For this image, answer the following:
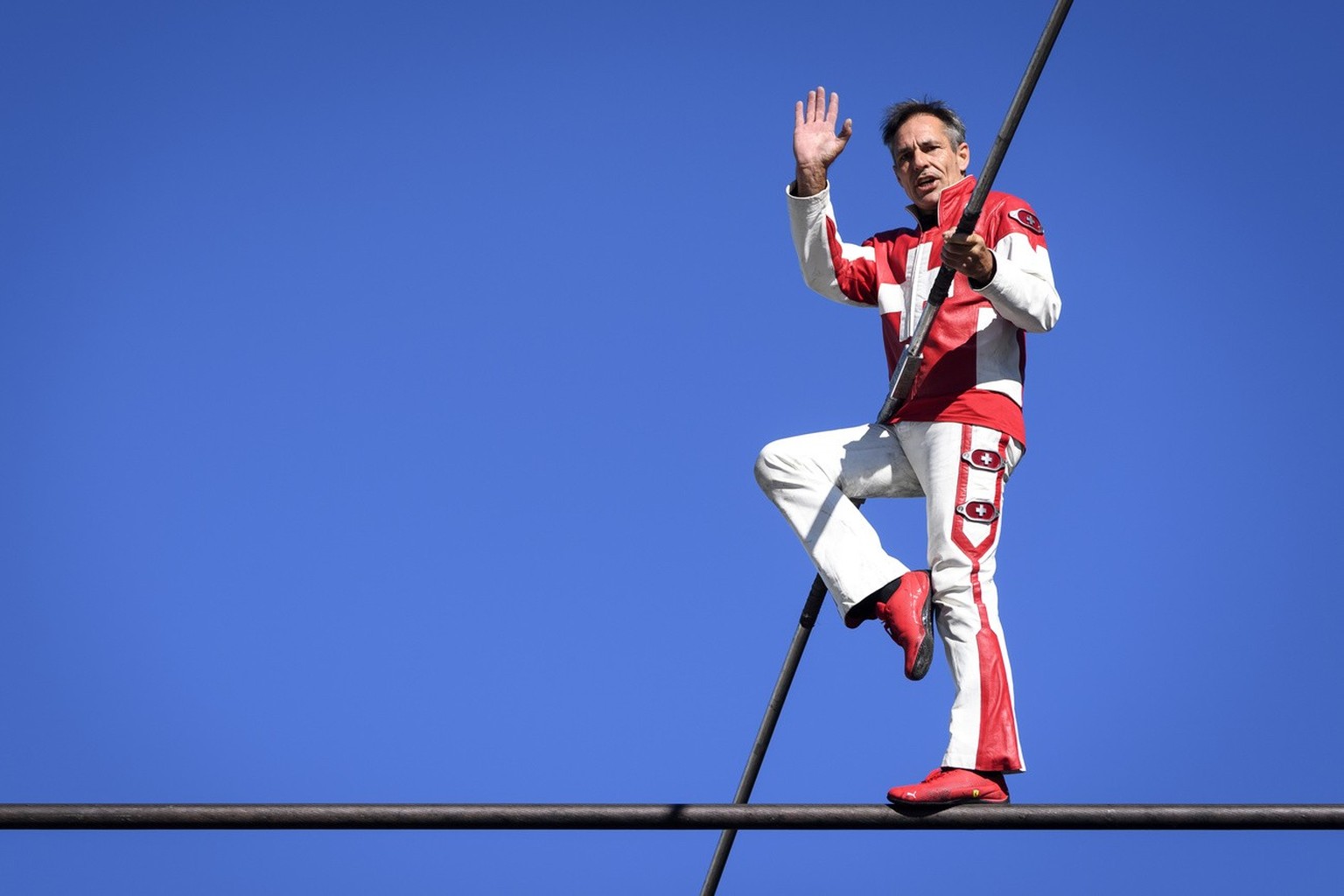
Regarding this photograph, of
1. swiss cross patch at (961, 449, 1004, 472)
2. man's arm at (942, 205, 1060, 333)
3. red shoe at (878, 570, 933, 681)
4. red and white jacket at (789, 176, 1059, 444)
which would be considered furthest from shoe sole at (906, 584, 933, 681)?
man's arm at (942, 205, 1060, 333)

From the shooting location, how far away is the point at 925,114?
613 centimetres

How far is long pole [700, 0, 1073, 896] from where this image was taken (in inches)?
187

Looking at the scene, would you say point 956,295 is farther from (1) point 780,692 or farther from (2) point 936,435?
(1) point 780,692

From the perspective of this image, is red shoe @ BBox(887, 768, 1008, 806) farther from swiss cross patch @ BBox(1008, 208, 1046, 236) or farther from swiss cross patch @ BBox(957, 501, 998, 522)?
swiss cross patch @ BBox(1008, 208, 1046, 236)

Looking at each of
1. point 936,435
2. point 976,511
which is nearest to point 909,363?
point 936,435

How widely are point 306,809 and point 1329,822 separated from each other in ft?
10.0

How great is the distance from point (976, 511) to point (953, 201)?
3.81 ft

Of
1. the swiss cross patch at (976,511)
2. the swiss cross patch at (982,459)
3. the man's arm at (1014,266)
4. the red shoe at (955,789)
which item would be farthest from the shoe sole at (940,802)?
the man's arm at (1014,266)

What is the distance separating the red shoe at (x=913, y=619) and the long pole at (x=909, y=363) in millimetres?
403

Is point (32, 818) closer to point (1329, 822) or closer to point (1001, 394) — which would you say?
point (1001, 394)

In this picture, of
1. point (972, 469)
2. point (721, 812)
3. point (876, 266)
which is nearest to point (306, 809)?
point (721, 812)

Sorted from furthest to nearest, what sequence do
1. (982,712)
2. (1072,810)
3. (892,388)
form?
1. (892,388)
2. (982,712)
3. (1072,810)

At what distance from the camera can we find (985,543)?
17.9 ft

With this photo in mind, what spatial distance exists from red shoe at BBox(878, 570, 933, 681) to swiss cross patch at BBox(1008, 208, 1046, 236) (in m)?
1.25
